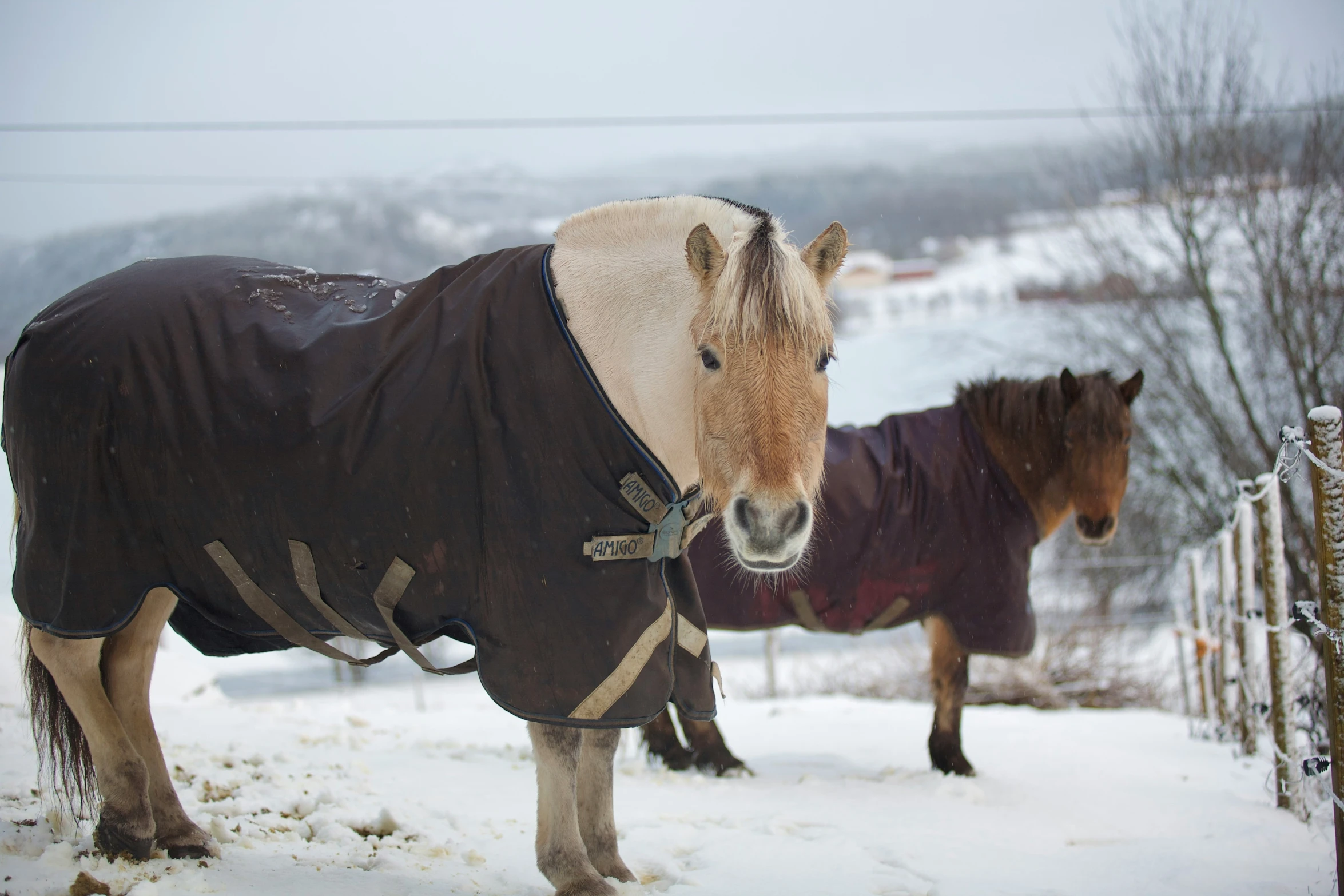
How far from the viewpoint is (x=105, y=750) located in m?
2.60

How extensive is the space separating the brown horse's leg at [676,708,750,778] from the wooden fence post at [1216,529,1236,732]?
3.09 meters

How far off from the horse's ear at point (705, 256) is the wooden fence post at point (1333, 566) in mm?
1710

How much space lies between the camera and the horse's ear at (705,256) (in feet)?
7.40

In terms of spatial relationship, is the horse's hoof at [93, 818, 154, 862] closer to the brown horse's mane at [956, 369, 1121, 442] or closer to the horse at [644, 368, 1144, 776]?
the horse at [644, 368, 1144, 776]

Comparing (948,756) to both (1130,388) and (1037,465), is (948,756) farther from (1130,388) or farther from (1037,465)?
(1130,388)

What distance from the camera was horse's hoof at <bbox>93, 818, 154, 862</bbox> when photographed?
255 cm

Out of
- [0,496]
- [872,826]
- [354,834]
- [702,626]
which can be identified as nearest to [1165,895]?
[872,826]

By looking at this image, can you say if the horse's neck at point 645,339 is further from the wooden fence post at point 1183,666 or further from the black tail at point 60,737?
the wooden fence post at point 1183,666

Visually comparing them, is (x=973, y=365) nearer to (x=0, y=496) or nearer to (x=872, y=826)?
(x=872, y=826)

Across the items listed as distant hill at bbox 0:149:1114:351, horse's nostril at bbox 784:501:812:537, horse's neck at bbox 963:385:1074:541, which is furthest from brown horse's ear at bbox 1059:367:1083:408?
distant hill at bbox 0:149:1114:351

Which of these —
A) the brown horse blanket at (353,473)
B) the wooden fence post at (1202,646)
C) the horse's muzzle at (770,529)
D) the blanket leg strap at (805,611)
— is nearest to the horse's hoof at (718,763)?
the blanket leg strap at (805,611)

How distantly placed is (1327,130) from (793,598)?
905 cm

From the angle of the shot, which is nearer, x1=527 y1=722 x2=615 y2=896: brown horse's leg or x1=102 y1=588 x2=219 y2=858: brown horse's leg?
x1=527 y1=722 x2=615 y2=896: brown horse's leg

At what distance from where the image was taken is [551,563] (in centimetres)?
228
